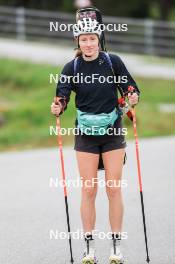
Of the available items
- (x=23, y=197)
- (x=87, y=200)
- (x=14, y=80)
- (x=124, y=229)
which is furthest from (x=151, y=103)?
(x=87, y=200)

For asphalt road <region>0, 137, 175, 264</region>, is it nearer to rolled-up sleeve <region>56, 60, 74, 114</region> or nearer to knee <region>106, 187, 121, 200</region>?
knee <region>106, 187, 121, 200</region>

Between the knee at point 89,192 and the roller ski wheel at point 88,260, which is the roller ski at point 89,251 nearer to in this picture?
the roller ski wheel at point 88,260

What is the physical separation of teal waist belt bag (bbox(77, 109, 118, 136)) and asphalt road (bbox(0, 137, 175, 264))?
42.2 inches

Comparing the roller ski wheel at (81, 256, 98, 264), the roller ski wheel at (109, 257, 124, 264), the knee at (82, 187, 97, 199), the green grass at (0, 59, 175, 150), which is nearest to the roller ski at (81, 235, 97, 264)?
the roller ski wheel at (81, 256, 98, 264)

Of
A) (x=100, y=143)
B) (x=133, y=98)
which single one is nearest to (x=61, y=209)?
(x=100, y=143)

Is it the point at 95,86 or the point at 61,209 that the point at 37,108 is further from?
the point at 95,86

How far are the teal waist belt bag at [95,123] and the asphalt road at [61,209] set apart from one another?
1072 millimetres

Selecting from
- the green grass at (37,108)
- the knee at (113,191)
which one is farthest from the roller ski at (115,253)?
the green grass at (37,108)

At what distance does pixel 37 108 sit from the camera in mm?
17281

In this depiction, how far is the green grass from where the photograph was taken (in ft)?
49.4

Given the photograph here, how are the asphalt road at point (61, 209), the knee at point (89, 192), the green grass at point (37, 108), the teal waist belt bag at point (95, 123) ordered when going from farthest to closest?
1. the green grass at point (37, 108)
2. the asphalt road at point (61, 209)
3. the knee at point (89, 192)
4. the teal waist belt bag at point (95, 123)

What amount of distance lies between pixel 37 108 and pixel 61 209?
838 cm

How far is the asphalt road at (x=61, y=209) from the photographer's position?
7.16m

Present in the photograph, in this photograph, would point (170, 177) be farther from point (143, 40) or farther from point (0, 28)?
point (0, 28)
